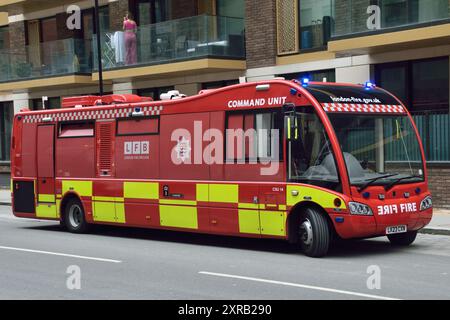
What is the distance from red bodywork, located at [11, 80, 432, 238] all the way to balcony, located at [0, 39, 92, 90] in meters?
10.1

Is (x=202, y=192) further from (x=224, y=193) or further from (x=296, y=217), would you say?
(x=296, y=217)

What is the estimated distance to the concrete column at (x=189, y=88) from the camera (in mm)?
24109

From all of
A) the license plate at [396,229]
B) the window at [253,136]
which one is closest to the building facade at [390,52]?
the license plate at [396,229]

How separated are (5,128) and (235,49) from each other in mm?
13349

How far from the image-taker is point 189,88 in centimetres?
2427

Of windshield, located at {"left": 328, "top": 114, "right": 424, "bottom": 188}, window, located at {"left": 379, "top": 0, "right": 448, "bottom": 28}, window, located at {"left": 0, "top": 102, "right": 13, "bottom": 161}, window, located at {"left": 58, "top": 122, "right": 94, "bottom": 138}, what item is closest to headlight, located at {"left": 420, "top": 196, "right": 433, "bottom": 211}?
windshield, located at {"left": 328, "top": 114, "right": 424, "bottom": 188}

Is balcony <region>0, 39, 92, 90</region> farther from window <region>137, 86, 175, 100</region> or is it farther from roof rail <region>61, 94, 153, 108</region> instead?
roof rail <region>61, 94, 153, 108</region>

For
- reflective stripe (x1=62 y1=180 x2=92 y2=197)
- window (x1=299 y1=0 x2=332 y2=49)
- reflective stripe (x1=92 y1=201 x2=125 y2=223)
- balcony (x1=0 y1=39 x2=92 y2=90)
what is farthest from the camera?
balcony (x1=0 y1=39 x2=92 y2=90)

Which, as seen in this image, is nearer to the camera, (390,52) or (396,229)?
(396,229)

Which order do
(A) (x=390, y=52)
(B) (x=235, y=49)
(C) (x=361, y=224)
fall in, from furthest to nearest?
(B) (x=235, y=49)
(A) (x=390, y=52)
(C) (x=361, y=224)

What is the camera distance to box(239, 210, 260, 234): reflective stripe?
12305mm

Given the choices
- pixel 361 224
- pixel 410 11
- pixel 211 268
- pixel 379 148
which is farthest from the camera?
pixel 410 11

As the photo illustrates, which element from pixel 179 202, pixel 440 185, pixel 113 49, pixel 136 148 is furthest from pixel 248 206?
pixel 113 49
